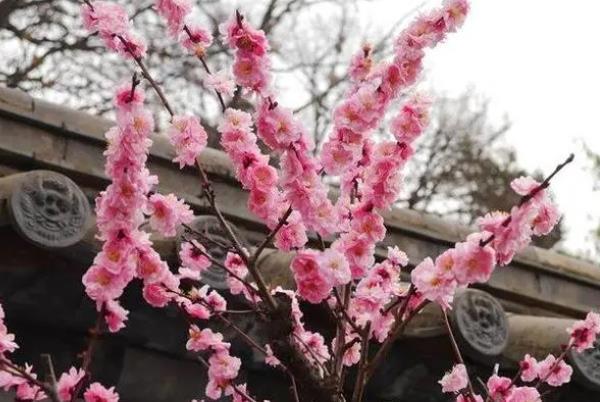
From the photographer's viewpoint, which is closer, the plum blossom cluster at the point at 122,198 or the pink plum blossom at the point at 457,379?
the plum blossom cluster at the point at 122,198

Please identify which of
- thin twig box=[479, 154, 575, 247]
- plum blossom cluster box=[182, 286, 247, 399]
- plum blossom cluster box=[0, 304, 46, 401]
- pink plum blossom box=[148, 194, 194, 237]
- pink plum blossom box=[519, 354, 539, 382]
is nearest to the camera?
thin twig box=[479, 154, 575, 247]

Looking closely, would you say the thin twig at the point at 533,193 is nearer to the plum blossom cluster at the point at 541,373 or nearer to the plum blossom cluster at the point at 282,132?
the plum blossom cluster at the point at 282,132

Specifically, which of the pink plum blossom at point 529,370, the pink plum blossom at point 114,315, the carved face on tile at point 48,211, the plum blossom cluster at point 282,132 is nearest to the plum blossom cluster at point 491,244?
the plum blossom cluster at point 282,132

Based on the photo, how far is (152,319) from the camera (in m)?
3.32

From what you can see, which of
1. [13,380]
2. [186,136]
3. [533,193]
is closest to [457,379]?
[533,193]

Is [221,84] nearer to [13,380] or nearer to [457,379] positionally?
[13,380]

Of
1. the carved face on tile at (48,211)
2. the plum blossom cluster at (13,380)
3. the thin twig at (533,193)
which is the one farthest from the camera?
the carved face on tile at (48,211)

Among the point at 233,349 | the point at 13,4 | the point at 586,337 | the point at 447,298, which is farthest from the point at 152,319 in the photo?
the point at 13,4

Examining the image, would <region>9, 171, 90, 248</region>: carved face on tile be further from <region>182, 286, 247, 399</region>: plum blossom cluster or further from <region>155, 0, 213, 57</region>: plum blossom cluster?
<region>155, 0, 213, 57</region>: plum blossom cluster

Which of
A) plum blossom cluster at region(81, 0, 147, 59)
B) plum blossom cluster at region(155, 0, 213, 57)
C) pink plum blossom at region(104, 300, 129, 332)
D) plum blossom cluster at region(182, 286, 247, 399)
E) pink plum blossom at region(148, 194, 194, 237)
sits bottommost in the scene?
pink plum blossom at region(104, 300, 129, 332)

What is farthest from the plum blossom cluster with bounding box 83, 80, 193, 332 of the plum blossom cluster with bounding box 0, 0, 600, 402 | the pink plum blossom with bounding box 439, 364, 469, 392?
the pink plum blossom with bounding box 439, 364, 469, 392

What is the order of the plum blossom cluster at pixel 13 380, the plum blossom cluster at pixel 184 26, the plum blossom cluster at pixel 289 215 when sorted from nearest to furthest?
the plum blossom cluster at pixel 289 215, the plum blossom cluster at pixel 13 380, the plum blossom cluster at pixel 184 26

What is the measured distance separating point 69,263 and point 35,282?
0.18m

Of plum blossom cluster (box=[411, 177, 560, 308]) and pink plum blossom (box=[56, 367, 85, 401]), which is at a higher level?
plum blossom cluster (box=[411, 177, 560, 308])
